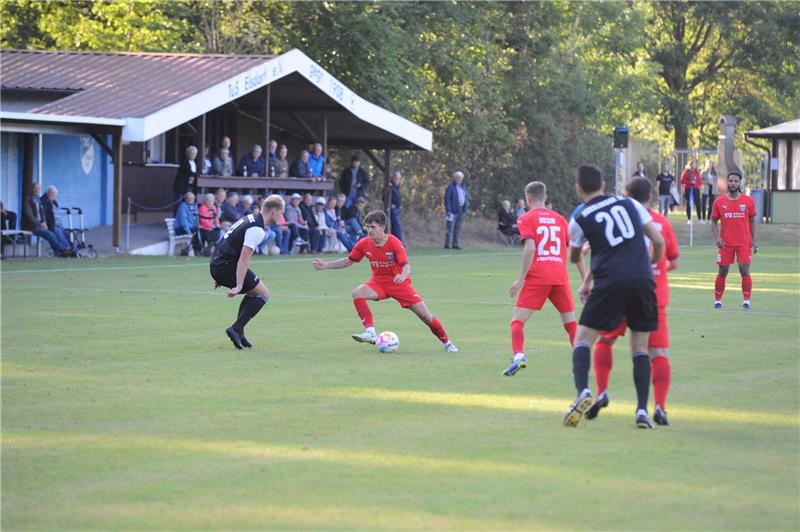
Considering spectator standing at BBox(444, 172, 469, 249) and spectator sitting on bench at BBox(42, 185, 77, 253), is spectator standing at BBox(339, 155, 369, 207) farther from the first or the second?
spectator sitting on bench at BBox(42, 185, 77, 253)

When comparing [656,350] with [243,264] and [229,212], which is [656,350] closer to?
[243,264]

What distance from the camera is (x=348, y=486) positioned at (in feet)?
24.2

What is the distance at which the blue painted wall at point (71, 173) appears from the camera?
29922mm

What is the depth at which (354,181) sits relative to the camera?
36.5 m

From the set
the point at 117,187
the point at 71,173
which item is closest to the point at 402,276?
the point at 117,187

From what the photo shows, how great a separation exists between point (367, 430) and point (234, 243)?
207 inches

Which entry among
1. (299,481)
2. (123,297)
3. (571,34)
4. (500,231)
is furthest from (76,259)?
(571,34)

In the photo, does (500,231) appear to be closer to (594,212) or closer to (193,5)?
(193,5)

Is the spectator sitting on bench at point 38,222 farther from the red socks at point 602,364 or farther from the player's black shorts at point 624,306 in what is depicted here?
the player's black shorts at point 624,306

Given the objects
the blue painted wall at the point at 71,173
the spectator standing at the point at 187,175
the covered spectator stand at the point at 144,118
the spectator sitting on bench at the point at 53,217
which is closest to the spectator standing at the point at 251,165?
the covered spectator stand at the point at 144,118

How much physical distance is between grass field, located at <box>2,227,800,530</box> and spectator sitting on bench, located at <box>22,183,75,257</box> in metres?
10.6

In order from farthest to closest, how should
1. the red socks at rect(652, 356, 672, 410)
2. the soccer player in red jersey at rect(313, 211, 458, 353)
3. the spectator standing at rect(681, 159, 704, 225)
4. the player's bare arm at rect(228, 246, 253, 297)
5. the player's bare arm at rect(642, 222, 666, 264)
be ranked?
the spectator standing at rect(681, 159, 704, 225)
the soccer player in red jersey at rect(313, 211, 458, 353)
the player's bare arm at rect(228, 246, 253, 297)
the red socks at rect(652, 356, 672, 410)
the player's bare arm at rect(642, 222, 666, 264)

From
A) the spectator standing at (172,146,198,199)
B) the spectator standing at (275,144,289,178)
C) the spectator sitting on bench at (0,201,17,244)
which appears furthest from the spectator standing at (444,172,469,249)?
the spectator sitting on bench at (0,201,17,244)

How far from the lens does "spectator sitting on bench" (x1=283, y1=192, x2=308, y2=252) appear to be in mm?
32875
